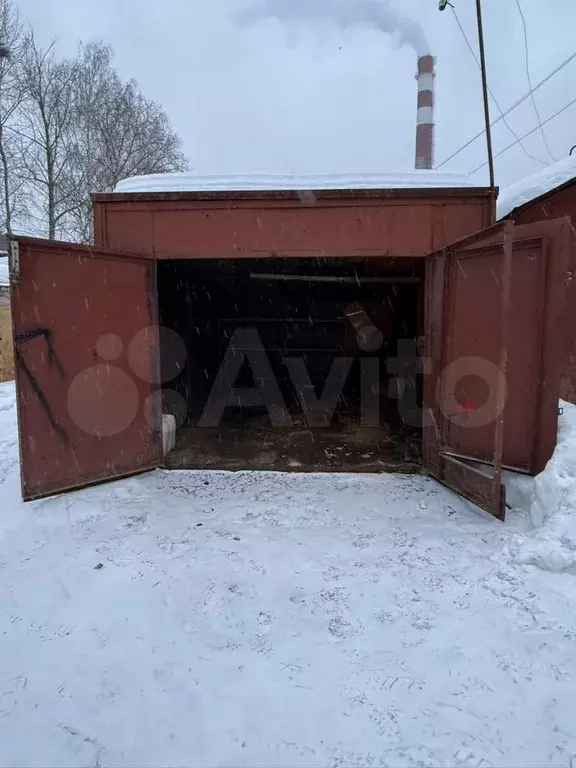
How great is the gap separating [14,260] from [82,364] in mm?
980

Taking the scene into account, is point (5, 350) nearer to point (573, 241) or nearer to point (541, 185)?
point (541, 185)

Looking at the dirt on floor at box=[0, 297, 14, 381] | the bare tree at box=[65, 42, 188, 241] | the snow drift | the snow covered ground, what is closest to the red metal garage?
the snow drift

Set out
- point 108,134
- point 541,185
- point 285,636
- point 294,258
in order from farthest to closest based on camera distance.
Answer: point 108,134 → point 541,185 → point 294,258 → point 285,636

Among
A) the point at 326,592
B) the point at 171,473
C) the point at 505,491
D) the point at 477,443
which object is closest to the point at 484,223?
the point at 477,443

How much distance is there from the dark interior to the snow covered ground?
149 cm

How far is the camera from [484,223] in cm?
437

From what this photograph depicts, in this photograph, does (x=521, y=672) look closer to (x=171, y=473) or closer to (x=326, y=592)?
(x=326, y=592)

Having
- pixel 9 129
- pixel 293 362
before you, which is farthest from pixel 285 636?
pixel 9 129

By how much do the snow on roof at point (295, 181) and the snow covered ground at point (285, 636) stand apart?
8.80ft

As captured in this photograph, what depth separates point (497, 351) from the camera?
361cm

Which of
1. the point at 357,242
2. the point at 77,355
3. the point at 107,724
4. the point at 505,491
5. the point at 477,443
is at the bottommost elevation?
the point at 107,724

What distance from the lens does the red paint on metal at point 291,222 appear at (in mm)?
4398

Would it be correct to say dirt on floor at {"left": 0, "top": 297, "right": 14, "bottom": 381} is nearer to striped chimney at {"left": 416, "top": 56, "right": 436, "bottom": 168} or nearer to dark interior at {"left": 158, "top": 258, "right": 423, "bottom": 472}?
dark interior at {"left": 158, "top": 258, "right": 423, "bottom": 472}

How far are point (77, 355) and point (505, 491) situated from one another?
3.64m
